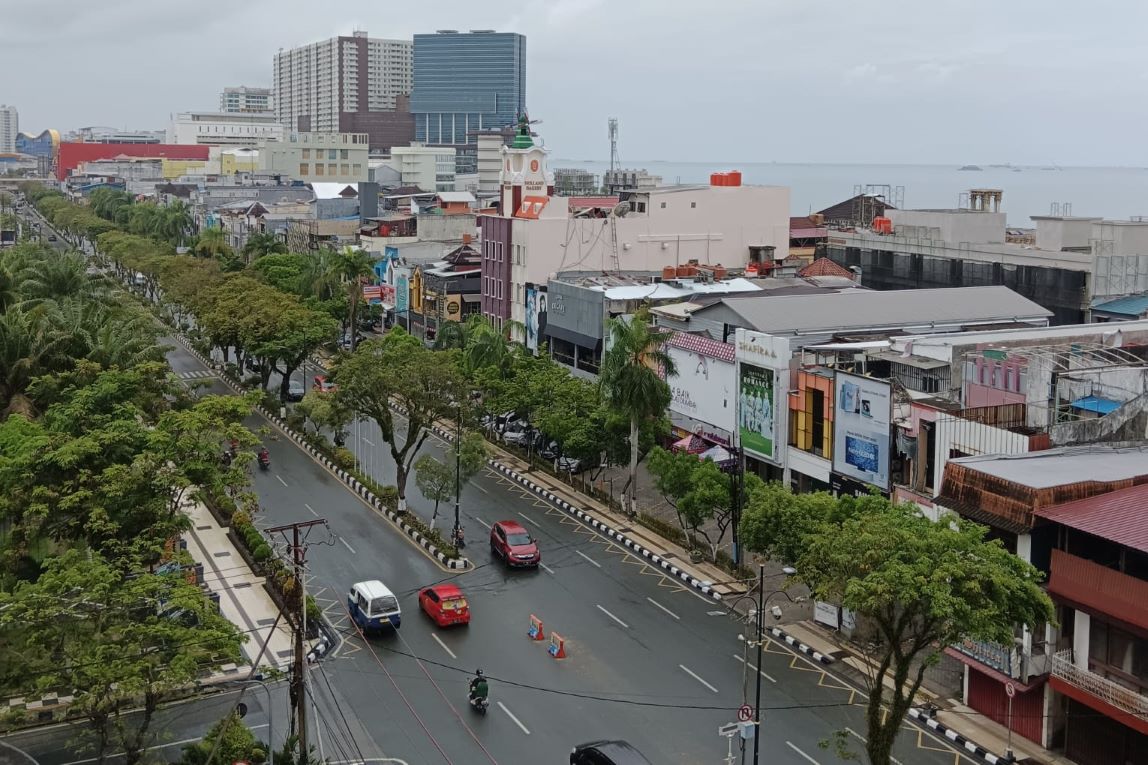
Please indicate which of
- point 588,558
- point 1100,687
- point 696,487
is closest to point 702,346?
point 696,487

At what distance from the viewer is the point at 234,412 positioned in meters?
51.2

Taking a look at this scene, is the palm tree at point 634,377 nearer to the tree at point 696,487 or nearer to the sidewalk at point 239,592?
Answer: the tree at point 696,487

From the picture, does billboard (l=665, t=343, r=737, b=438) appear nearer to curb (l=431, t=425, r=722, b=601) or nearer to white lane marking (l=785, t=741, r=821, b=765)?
curb (l=431, t=425, r=722, b=601)

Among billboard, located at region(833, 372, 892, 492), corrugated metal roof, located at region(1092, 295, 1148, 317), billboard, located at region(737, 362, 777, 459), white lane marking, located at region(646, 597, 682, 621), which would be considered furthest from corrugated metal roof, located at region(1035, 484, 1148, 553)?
corrugated metal roof, located at region(1092, 295, 1148, 317)

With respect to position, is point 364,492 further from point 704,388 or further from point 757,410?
point 757,410

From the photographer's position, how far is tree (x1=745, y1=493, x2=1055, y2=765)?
1144 inches

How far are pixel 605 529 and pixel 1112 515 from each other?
2657 centimetres

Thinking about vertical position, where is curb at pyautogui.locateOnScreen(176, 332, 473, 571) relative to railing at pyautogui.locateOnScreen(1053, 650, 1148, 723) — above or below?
below

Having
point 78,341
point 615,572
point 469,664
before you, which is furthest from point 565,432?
point 78,341

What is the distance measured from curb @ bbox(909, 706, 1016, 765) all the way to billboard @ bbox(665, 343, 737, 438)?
2514cm

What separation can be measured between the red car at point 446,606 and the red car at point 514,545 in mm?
5474

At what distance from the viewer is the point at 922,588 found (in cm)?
2903

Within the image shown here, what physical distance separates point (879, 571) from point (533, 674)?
14.5 m

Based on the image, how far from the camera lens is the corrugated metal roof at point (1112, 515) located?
32.2 m
